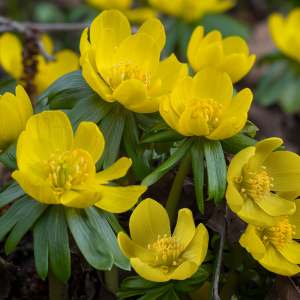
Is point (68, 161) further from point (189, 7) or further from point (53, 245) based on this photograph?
point (189, 7)

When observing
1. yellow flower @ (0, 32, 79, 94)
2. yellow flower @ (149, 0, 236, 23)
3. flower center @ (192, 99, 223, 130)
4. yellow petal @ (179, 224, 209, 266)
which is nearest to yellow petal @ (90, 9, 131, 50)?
flower center @ (192, 99, 223, 130)

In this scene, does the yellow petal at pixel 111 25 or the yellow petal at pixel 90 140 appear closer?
the yellow petal at pixel 90 140

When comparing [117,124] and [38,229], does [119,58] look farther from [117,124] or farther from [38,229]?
[38,229]

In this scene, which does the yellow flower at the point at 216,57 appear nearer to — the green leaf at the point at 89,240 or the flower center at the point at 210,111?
the flower center at the point at 210,111

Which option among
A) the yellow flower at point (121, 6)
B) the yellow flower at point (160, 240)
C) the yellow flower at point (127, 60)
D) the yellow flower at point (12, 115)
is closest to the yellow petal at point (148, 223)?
the yellow flower at point (160, 240)

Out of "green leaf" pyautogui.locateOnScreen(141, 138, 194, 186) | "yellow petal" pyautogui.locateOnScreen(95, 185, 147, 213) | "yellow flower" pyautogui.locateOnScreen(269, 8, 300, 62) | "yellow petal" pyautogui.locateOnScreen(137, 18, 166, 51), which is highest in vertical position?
"yellow petal" pyautogui.locateOnScreen(137, 18, 166, 51)

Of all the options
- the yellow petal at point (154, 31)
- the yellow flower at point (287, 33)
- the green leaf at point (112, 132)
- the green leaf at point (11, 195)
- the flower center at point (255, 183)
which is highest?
the yellow petal at point (154, 31)

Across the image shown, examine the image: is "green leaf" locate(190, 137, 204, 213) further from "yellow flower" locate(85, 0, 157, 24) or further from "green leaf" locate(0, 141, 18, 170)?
"yellow flower" locate(85, 0, 157, 24)
